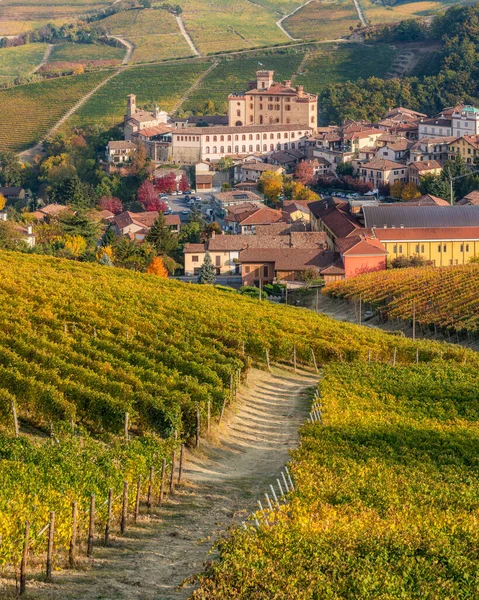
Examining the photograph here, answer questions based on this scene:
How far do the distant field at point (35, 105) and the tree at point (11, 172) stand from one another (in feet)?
23.1

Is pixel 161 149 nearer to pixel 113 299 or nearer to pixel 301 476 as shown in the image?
pixel 113 299

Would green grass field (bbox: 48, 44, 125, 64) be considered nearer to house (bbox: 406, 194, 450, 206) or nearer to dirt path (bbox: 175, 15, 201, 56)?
dirt path (bbox: 175, 15, 201, 56)

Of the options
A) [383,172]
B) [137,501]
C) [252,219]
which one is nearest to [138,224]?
[252,219]

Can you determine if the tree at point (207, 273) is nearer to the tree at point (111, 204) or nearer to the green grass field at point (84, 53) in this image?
the tree at point (111, 204)

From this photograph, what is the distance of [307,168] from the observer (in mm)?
86562

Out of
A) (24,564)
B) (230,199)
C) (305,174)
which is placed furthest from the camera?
(305,174)

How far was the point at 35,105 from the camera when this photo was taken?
112188 mm

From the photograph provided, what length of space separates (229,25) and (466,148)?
7096 cm

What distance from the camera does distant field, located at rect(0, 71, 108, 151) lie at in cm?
10562

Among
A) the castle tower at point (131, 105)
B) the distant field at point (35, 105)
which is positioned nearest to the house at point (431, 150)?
the castle tower at point (131, 105)

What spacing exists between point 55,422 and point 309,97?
7991 centimetres

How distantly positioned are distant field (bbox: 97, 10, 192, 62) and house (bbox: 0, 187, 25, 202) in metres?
43.7

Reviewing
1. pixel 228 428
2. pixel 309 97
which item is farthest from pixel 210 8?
pixel 228 428

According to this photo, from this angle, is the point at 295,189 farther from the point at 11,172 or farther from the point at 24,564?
the point at 24,564
